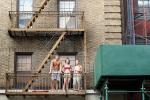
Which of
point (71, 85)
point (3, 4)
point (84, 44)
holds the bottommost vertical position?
point (71, 85)

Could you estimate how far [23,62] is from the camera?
27594 mm

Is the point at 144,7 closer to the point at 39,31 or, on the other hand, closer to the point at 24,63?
the point at 39,31

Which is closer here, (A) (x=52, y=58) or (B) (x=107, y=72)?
(B) (x=107, y=72)

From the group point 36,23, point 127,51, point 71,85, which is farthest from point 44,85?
point 127,51

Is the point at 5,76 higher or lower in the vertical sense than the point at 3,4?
lower

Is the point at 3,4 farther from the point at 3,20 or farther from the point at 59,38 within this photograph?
the point at 59,38

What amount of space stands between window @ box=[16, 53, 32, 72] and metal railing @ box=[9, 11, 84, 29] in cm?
143

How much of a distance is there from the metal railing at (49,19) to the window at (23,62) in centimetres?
143

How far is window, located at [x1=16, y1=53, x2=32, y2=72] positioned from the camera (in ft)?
90.1

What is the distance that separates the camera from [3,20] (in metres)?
27.5

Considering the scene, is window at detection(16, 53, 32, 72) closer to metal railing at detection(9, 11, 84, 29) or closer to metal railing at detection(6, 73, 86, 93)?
metal railing at detection(6, 73, 86, 93)

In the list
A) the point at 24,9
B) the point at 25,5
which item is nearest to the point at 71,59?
the point at 24,9

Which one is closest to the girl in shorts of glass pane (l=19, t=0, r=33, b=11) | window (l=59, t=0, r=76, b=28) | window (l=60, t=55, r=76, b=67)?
window (l=60, t=55, r=76, b=67)

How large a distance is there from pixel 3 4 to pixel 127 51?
720 centimetres
